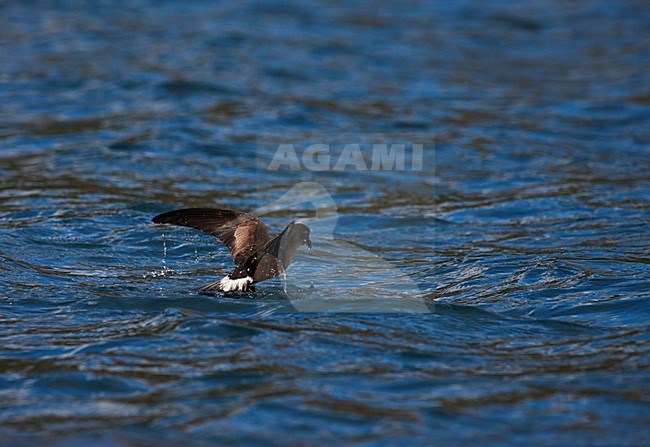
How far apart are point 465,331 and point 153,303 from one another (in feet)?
6.01

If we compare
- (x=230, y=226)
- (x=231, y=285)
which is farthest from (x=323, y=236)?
(x=231, y=285)

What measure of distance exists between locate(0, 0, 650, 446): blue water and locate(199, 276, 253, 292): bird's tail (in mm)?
79

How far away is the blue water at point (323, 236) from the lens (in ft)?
14.3

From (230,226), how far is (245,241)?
5.8 inches

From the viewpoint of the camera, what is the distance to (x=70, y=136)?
10242 millimetres

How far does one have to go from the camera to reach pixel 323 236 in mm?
7484

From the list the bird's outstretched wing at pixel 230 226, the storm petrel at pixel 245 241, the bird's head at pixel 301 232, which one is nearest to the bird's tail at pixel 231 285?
the storm petrel at pixel 245 241

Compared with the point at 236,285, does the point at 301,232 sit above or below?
above

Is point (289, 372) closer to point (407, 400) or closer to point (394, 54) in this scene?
point (407, 400)

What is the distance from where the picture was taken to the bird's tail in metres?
5.65

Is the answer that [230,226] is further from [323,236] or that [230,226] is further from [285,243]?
[323,236]

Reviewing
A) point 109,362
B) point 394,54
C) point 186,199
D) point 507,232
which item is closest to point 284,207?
point 186,199

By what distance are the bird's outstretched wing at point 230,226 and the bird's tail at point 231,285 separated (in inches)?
6.3

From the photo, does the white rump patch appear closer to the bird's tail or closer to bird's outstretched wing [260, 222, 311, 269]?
the bird's tail
